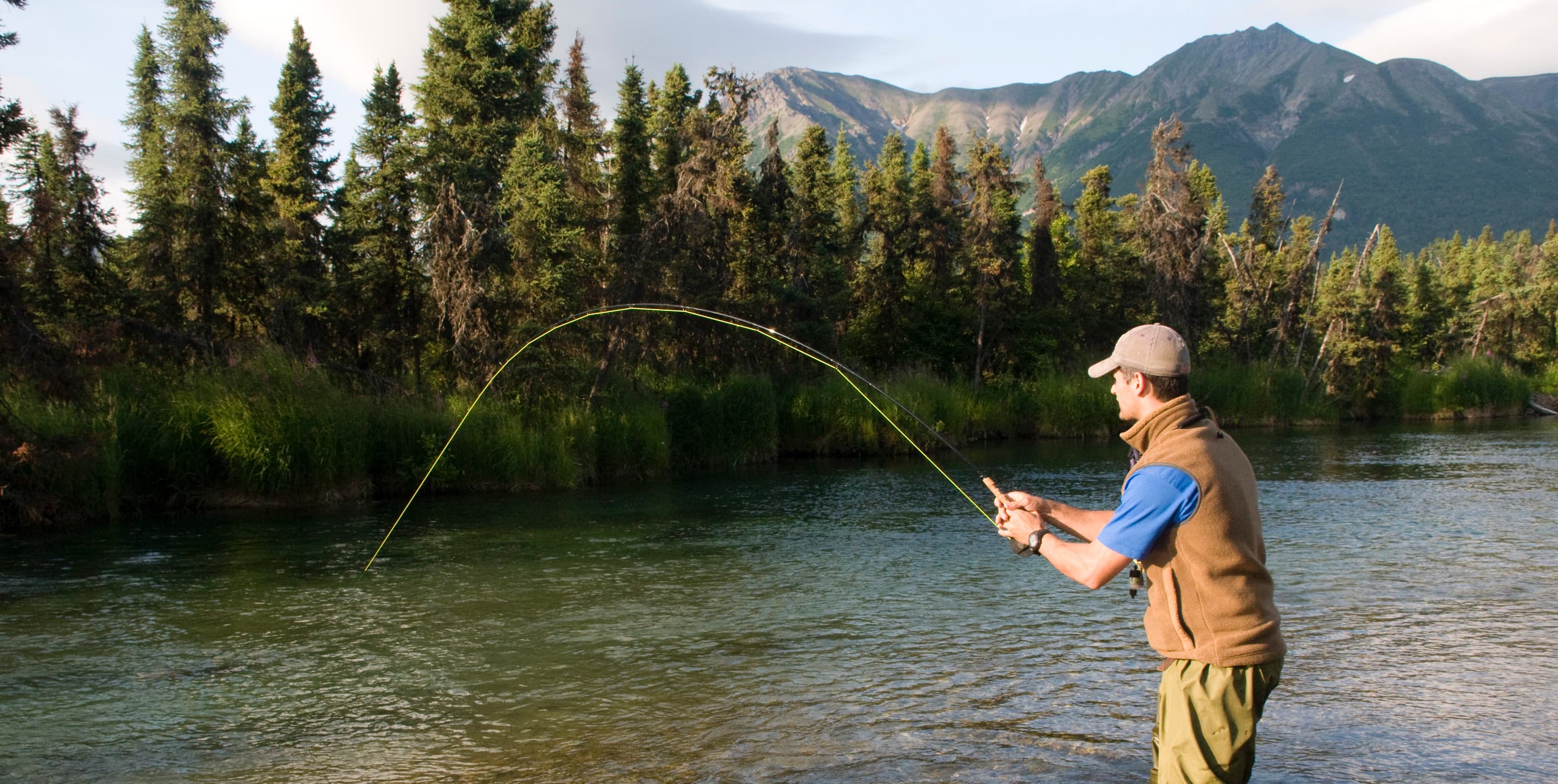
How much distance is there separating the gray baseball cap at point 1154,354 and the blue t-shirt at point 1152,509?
1.11 feet

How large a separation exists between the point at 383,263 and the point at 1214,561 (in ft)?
72.7

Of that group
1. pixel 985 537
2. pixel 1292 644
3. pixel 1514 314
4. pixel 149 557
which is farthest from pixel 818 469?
pixel 1514 314

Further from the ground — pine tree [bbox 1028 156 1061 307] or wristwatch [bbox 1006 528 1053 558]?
pine tree [bbox 1028 156 1061 307]

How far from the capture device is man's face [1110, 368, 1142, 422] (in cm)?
351

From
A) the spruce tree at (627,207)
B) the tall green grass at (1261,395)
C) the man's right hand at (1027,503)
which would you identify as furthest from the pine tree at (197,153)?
the tall green grass at (1261,395)

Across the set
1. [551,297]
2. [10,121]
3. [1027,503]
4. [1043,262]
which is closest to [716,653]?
[1027,503]

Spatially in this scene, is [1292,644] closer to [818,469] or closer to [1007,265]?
[818,469]

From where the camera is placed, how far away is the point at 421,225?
22094 millimetres

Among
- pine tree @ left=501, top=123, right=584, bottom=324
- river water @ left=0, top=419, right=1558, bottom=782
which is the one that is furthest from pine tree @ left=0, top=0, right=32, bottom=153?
pine tree @ left=501, top=123, right=584, bottom=324

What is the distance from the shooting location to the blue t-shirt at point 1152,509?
3223 millimetres

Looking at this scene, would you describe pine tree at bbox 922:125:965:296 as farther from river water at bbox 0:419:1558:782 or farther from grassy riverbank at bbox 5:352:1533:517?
river water at bbox 0:419:1558:782

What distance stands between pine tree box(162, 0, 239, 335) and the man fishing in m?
22.1

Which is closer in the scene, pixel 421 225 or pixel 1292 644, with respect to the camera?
pixel 1292 644

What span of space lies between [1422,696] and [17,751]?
753 cm
